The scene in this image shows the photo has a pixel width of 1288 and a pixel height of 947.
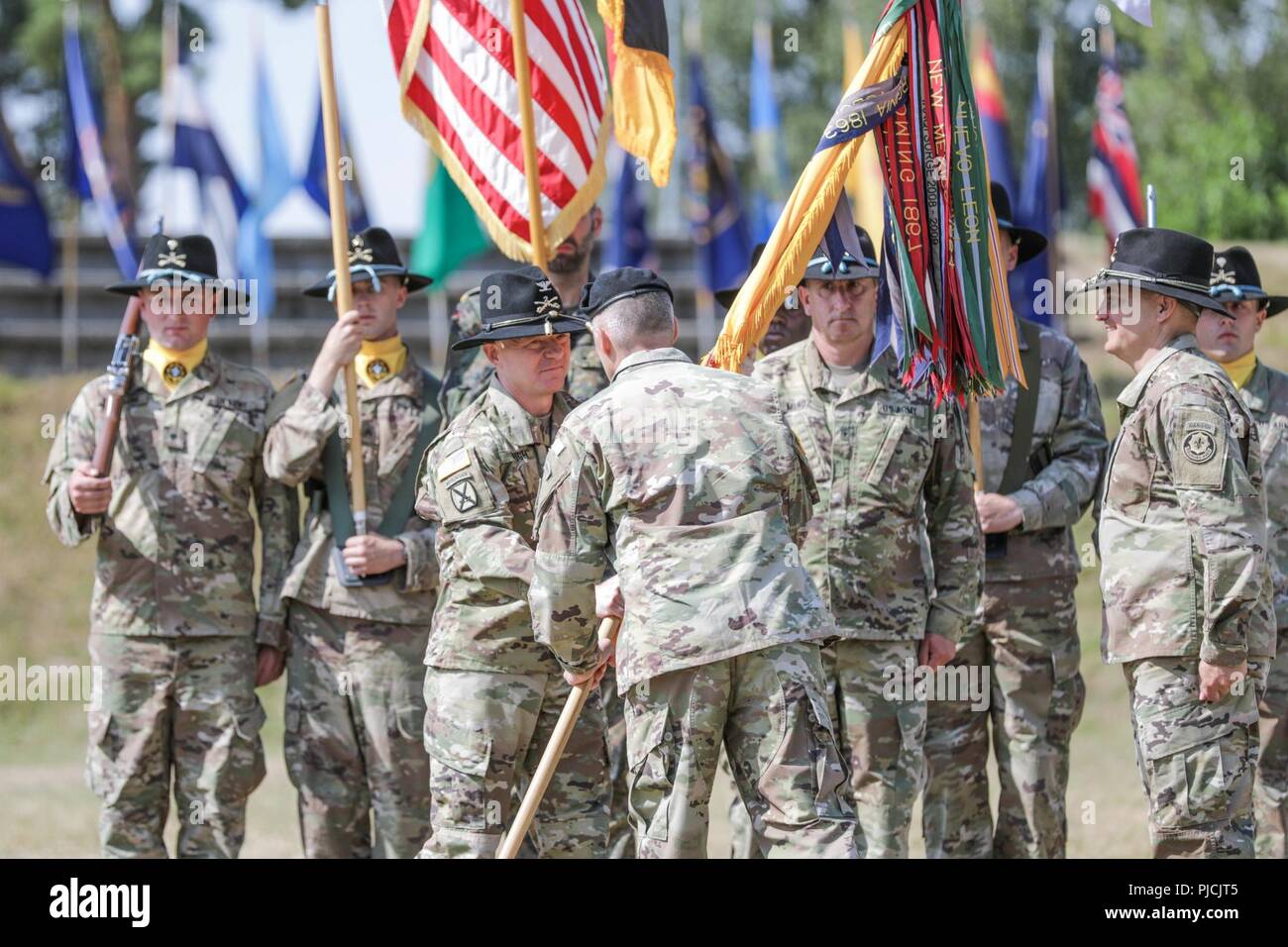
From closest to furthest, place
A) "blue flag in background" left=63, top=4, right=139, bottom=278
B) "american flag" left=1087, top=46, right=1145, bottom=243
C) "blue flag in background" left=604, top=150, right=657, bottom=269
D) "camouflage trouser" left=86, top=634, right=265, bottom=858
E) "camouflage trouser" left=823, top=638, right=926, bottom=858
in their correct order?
"camouflage trouser" left=823, top=638, right=926, bottom=858 → "camouflage trouser" left=86, top=634, right=265, bottom=858 → "american flag" left=1087, top=46, right=1145, bottom=243 → "blue flag in background" left=63, top=4, right=139, bottom=278 → "blue flag in background" left=604, top=150, right=657, bottom=269

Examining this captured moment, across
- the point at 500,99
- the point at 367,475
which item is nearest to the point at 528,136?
A: the point at 500,99

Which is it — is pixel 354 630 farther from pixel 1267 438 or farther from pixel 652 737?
pixel 1267 438

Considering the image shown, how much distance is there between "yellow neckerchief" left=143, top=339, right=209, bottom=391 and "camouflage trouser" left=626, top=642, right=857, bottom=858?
11.6ft

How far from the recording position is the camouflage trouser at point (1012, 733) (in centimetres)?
771

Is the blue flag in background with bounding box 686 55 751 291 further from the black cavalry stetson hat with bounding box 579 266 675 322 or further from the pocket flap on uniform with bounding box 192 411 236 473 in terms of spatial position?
the black cavalry stetson hat with bounding box 579 266 675 322

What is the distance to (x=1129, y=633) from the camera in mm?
6293

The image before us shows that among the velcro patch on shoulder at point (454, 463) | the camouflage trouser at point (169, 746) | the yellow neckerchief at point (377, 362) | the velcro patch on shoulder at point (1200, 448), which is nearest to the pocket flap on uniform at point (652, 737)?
the velcro patch on shoulder at point (454, 463)

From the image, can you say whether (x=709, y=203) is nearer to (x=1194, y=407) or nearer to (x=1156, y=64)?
(x=1194, y=407)

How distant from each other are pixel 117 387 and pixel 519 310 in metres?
2.31

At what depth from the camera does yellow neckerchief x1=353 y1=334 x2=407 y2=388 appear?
320 inches

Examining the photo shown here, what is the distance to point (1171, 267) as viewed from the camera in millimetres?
6406

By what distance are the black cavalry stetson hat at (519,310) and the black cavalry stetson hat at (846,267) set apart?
1216 millimetres

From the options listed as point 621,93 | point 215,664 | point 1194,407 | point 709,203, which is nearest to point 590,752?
point 215,664

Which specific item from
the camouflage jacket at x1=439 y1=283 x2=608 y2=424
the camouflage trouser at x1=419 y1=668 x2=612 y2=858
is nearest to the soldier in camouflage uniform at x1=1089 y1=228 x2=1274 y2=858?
the camouflage trouser at x1=419 y1=668 x2=612 y2=858
